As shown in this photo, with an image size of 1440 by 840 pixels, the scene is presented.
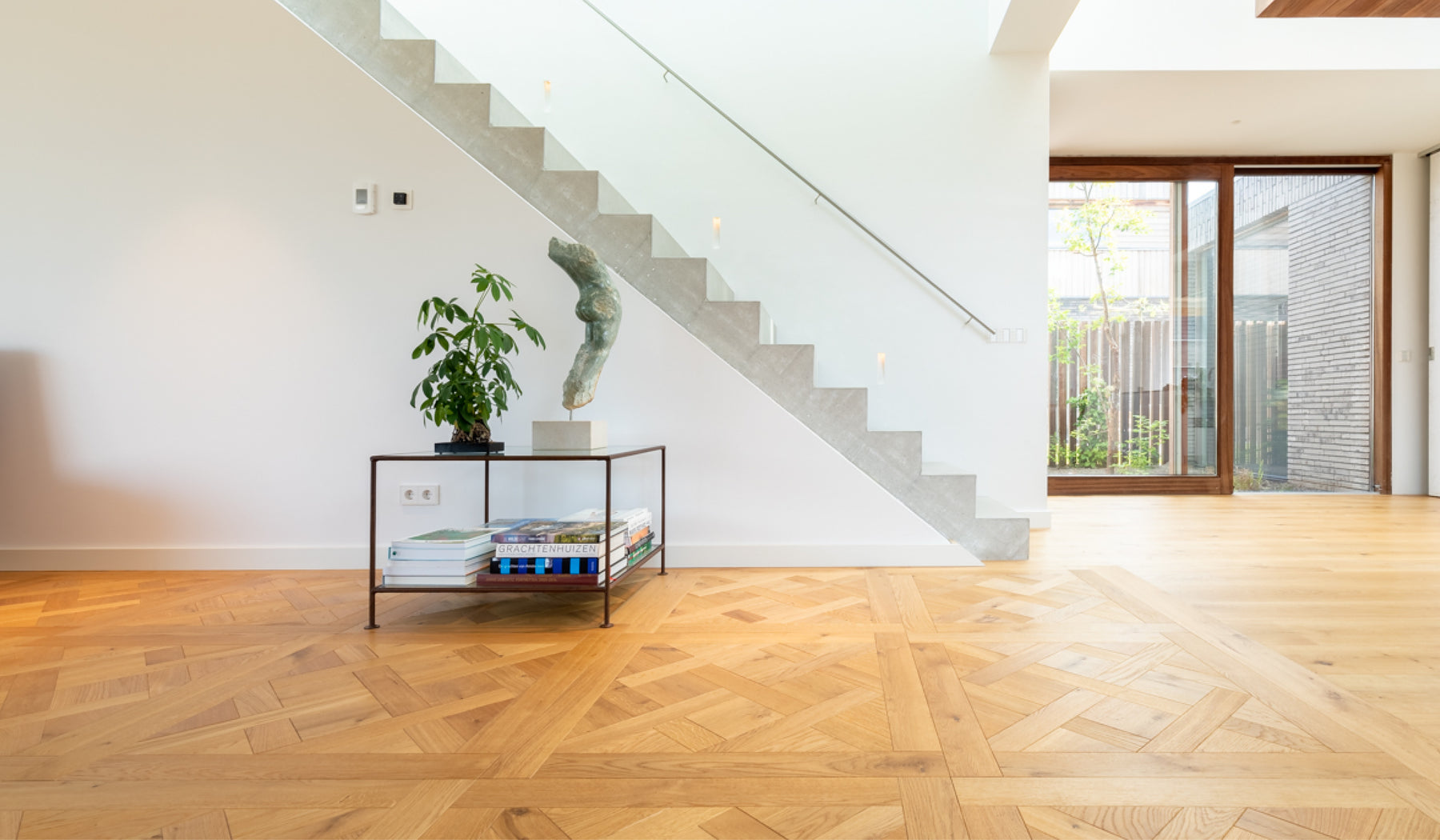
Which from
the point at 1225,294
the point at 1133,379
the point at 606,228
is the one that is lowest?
the point at 1133,379

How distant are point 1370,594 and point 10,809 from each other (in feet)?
11.8

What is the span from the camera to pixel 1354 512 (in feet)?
14.9

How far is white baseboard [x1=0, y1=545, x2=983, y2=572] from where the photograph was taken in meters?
3.03

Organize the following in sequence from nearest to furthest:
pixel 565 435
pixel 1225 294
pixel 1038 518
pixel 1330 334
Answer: pixel 565 435 < pixel 1038 518 < pixel 1225 294 < pixel 1330 334

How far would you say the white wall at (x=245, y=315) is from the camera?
3049 mm

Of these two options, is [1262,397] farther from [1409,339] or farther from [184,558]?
[184,558]

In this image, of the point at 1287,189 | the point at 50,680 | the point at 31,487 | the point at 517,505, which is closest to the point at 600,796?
the point at 50,680

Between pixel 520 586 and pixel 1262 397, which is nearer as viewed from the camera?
pixel 520 586

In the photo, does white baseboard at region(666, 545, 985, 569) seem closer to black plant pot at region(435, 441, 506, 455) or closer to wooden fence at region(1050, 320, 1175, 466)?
black plant pot at region(435, 441, 506, 455)

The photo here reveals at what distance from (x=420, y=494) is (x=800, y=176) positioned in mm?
2542

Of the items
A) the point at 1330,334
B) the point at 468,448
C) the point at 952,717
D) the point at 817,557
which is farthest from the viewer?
the point at 1330,334

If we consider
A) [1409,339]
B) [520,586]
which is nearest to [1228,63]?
[1409,339]

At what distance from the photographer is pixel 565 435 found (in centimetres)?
256

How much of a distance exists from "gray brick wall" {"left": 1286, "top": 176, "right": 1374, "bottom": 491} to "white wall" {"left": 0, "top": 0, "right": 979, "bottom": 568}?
4555 mm
